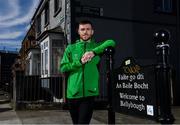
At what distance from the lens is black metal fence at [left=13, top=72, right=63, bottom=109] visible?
12562mm

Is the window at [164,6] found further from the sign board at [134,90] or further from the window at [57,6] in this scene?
the sign board at [134,90]

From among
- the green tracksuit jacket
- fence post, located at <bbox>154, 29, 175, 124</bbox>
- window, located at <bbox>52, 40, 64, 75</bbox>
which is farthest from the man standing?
window, located at <bbox>52, 40, 64, 75</bbox>

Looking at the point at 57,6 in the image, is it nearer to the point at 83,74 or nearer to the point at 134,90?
the point at 134,90

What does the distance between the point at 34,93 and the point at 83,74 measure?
990cm

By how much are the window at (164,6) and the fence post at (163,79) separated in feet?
46.0

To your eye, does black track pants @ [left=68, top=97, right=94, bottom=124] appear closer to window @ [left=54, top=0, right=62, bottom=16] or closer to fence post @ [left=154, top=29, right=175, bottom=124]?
fence post @ [left=154, top=29, right=175, bottom=124]

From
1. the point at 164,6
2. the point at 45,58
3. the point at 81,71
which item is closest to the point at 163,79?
the point at 81,71

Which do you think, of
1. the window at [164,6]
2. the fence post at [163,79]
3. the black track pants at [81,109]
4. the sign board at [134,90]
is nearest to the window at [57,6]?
the window at [164,6]

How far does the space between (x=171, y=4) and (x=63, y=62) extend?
15.2 m

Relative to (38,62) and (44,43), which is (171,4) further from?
(38,62)

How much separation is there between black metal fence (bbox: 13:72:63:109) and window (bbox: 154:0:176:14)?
6338 millimetres

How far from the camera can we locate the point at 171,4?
18.7 meters

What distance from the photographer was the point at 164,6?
727 inches

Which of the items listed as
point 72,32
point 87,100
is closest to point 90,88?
point 87,100
